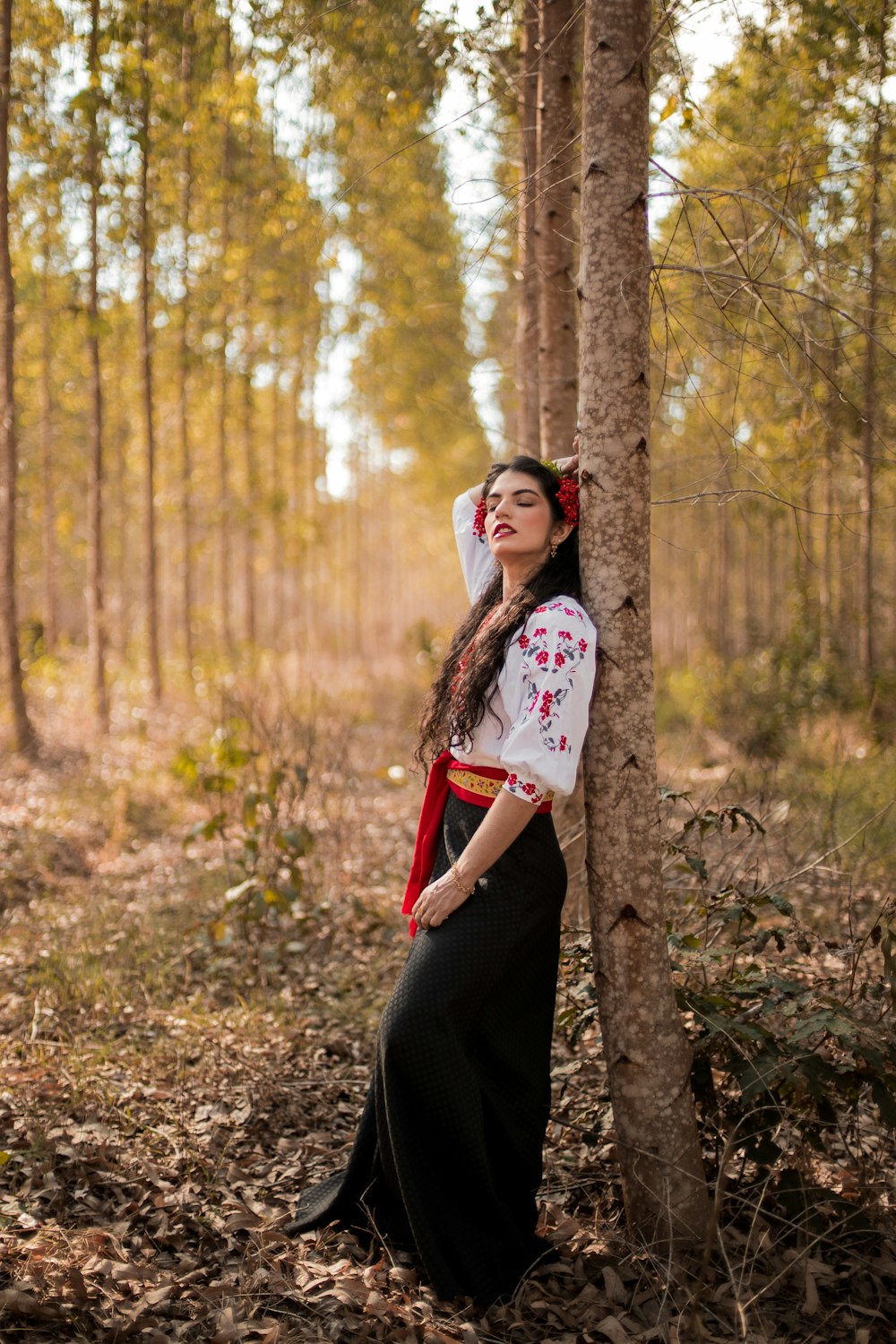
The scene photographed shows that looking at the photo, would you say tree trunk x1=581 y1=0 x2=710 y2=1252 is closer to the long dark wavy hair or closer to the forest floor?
the long dark wavy hair

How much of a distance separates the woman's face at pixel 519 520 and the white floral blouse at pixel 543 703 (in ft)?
0.87

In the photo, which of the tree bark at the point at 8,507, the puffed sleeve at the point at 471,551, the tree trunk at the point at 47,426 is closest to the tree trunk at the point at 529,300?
the puffed sleeve at the point at 471,551

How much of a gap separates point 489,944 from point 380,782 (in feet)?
22.5

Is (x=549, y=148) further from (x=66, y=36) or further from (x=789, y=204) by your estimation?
(x=66, y=36)

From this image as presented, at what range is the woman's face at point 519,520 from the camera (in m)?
2.77

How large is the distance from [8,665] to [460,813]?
7.27m

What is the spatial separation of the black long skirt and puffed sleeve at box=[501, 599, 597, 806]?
32 cm

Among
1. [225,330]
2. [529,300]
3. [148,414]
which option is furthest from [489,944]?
[225,330]

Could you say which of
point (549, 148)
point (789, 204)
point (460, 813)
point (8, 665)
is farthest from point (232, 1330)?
point (8, 665)

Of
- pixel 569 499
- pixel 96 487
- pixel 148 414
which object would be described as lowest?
pixel 569 499

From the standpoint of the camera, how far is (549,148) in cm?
386

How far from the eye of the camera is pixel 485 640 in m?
2.68

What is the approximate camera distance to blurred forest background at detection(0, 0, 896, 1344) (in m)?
2.60

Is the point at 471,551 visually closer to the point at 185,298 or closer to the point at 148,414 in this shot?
the point at 148,414
